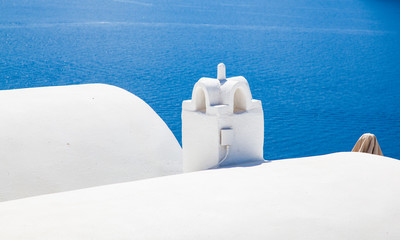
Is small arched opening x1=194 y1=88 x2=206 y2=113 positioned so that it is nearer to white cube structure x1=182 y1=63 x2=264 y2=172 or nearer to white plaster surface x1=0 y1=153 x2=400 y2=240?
white cube structure x1=182 y1=63 x2=264 y2=172

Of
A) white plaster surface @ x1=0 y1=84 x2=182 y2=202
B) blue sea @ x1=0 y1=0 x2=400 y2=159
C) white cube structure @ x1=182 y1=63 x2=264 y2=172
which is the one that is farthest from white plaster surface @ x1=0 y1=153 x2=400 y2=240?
blue sea @ x1=0 y1=0 x2=400 y2=159

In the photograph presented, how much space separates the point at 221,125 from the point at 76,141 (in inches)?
140

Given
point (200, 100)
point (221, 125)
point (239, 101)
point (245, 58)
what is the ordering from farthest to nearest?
point (245, 58), point (239, 101), point (200, 100), point (221, 125)

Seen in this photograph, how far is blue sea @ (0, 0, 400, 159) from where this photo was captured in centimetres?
2333

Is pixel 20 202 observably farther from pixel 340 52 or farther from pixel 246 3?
pixel 246 3

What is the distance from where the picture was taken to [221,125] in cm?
829

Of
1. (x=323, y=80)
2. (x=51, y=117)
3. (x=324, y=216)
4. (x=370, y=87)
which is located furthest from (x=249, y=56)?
(x=324, y=216)

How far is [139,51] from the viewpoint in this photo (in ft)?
125

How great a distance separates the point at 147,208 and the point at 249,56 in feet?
103

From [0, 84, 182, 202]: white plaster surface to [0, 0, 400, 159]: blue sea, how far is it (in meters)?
8.38

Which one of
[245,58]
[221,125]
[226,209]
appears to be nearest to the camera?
[226,209]

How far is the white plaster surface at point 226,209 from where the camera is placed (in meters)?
5.50

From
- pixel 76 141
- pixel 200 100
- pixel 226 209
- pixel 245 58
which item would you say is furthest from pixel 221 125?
pixel 245 58

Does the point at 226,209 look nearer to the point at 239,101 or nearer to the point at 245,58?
the point at 239,101
